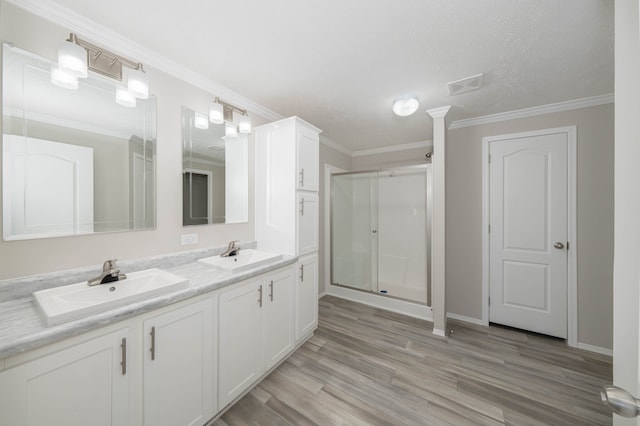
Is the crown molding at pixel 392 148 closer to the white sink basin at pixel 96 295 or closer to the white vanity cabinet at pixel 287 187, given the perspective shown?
the white vanity cabinet at pixel 287 187

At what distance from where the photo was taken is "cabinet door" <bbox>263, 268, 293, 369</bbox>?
1.80 m

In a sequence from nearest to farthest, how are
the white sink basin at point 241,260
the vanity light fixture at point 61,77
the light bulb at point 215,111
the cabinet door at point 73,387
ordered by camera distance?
the cabinet door at point 73,387
the vanity light fixture at point 61,77
the white sink basin at point 241,260
the light bulb at point 215,111

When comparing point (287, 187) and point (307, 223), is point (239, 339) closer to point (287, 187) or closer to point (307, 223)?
point (307, 223)

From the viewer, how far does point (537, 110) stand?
2.40 meters

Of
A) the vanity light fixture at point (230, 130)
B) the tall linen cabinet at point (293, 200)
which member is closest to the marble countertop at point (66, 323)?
the tall linen cabinet at point (293, 200)

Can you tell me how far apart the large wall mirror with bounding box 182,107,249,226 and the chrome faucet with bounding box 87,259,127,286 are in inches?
21.8

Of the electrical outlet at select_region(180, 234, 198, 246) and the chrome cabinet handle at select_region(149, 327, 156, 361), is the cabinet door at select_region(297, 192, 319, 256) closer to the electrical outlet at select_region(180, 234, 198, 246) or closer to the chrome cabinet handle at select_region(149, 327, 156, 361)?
the electrical outlet at select_region(180, 234, 198, 246)

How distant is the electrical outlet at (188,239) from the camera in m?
1.80

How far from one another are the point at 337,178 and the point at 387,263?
1.64 m

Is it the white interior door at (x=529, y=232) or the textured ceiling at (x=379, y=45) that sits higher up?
the textured ceiling at (x=379, y=45)

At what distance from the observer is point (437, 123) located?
2441 mm

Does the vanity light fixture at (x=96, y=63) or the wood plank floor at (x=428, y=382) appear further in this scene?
the wood plank floor at (x=428, y=382)

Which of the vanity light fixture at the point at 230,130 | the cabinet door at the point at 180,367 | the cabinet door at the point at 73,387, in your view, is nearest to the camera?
the cabinet door at the point at 73,387

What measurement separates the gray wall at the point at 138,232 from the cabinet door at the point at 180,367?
0.63m
